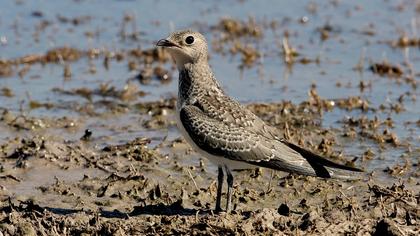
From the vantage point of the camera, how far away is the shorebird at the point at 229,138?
8.48m

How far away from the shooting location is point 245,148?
8.49 meters

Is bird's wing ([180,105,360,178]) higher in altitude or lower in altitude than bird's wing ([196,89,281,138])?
lower

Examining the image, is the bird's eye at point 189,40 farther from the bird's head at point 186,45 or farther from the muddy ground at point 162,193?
the muddy ground at point 162,193

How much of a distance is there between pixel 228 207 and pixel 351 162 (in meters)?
2.28

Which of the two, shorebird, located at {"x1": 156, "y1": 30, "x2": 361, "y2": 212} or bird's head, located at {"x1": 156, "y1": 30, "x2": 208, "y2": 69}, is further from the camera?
bird's head, located at {"x1": 156, "y1": 30, "x2": 208, "y2": 69}

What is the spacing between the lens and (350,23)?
56.1 ft

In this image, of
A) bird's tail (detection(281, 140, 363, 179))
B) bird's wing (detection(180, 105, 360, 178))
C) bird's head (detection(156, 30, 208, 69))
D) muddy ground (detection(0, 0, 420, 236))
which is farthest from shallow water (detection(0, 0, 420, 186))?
bird's head (detection(156, 30, 208, 69))

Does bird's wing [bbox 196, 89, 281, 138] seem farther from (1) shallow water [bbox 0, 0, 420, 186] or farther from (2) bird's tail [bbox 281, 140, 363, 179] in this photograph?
(1) shallow water [bbox 0, 0, 420, 186]

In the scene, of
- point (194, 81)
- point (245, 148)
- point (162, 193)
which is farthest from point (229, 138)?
point (162, 193)

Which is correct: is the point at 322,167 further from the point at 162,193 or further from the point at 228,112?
the point at 162,193

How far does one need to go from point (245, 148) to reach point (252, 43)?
7.67 meters

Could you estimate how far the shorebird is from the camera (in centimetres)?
848

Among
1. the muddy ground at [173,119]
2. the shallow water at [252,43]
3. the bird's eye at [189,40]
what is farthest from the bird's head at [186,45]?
the shallow water at [252,43]

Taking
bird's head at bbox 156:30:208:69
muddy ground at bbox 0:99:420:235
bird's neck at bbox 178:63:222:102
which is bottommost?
muddy ground at bbox 0:99:420:235
